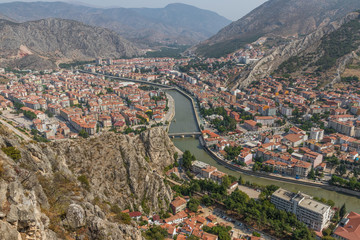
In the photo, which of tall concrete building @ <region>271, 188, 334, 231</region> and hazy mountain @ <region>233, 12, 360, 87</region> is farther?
hazy mountain @ <region>233, 12, 360, 87</region>

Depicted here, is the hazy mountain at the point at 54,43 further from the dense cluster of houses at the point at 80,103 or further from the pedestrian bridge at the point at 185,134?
the pedestrian bridge at the point at 185,134

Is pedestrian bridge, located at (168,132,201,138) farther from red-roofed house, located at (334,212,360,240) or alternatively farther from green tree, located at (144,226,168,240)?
red-roofed house, located at (334,212,360,240)

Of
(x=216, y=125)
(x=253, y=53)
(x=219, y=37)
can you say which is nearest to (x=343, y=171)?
(x=216, y=125)

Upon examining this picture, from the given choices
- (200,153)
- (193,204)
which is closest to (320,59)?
(200,153)

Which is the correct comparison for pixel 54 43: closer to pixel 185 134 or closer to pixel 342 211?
pixel 185 134

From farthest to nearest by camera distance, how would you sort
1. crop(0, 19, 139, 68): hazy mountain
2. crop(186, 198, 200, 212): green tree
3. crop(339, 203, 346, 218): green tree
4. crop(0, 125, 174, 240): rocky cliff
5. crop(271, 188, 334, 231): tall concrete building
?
crop(0, 19, 139, 68): hazy mountain, crop(186, 198, 200, 212): green tree, crop(339, 203, 346, 218): green tree, crop(271, 188, 334, 231): tall concrete building, crop(0, 125, 174, 240): rocky cliff

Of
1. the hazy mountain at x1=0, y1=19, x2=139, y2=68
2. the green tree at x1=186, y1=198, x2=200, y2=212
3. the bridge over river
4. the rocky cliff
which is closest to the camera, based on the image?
the rocky cliff

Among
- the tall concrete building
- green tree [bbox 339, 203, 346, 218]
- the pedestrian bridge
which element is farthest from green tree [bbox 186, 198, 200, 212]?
the pedestrian bridge

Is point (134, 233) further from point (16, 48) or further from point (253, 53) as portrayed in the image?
point (16, 48)
